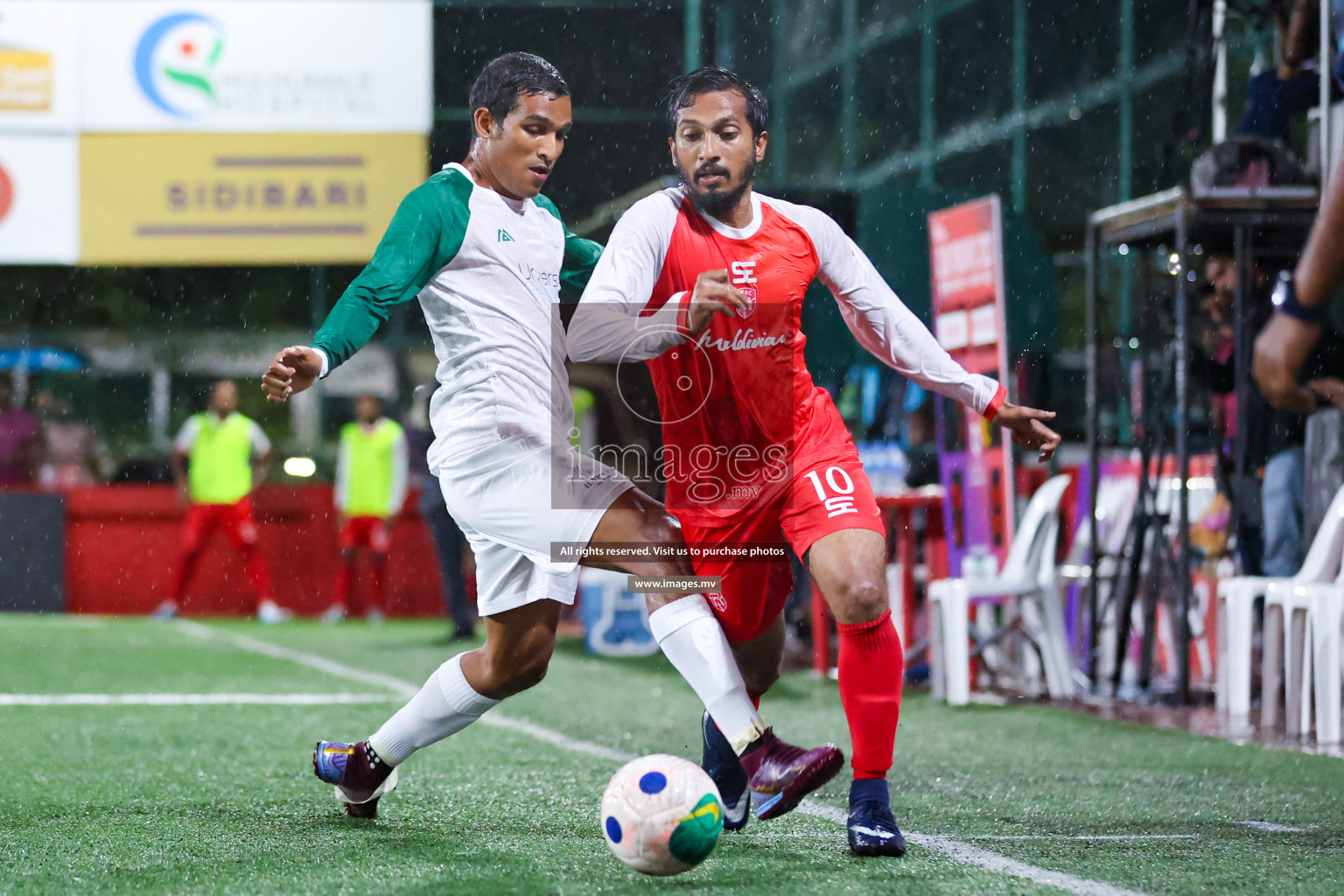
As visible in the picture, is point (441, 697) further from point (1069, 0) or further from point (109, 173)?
point (1069, 0)

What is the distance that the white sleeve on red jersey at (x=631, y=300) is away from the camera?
3.68m

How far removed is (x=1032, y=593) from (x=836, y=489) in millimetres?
4392

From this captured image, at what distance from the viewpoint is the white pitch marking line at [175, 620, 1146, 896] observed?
340 cm

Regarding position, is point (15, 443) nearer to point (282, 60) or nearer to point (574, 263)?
point (282, 60)

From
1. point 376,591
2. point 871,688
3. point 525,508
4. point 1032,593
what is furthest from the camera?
point 376,591

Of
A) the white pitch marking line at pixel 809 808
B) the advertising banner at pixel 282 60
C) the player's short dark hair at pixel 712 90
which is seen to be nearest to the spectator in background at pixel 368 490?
the white pitch marking line at pixel 809 808

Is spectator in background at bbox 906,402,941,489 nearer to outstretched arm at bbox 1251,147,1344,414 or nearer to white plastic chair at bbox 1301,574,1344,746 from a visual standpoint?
white plastic chair at bbox 1301,574,1344,746

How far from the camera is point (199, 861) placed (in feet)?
12.0

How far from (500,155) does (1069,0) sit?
992 cm

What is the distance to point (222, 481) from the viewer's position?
1389 centimetres

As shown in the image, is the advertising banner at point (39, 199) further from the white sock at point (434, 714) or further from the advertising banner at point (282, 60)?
the white sock at point (434, 714)

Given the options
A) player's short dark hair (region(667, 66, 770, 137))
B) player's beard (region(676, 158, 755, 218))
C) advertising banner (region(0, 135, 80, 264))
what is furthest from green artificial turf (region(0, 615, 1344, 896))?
advertising banner (region(0, 135, 80, 264))

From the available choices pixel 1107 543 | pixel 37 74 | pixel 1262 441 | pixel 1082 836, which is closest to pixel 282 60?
pixel 37 74

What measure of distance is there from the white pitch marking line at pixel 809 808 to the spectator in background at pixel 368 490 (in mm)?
2378
